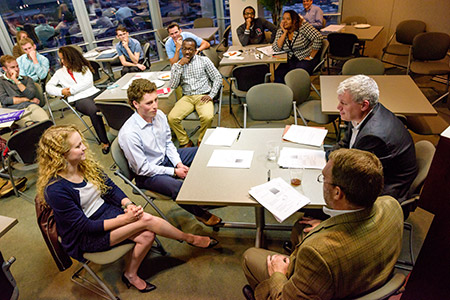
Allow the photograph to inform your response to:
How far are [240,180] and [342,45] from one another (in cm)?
423

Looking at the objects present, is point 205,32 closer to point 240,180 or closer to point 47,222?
point 240,180

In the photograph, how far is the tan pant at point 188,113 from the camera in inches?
150

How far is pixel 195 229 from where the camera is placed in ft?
9.50

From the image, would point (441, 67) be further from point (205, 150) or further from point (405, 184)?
point (205, 150)

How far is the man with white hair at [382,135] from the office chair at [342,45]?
3.46 meters

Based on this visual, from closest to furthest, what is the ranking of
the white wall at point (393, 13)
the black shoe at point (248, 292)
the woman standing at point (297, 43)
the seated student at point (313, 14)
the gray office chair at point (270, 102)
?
the black shoe at point (248, 292)
the gray office chair at point (270, 102)
the woman standing at point (297, 43)
the white wall at point (393, 13)
the seated student at point (313, 14)

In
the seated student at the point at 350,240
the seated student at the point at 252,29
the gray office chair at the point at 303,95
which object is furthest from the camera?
the seated student at the point at 252,29

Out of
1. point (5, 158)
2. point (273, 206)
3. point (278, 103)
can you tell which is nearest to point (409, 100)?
point (278, 103)

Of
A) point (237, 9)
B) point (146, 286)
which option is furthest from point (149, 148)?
point (237, 9)

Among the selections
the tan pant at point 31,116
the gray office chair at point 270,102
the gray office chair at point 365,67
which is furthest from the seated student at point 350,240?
the tan pant at point 31,116

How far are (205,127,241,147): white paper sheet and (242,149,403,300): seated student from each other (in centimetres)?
127

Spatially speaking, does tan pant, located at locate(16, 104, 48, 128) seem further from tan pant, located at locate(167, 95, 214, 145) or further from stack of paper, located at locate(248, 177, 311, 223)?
stack of paper, located at locate(248, 177, 311, 223)

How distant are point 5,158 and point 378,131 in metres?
3.77

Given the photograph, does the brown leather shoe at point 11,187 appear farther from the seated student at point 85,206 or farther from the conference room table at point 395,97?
the conference room table at point 395,97
